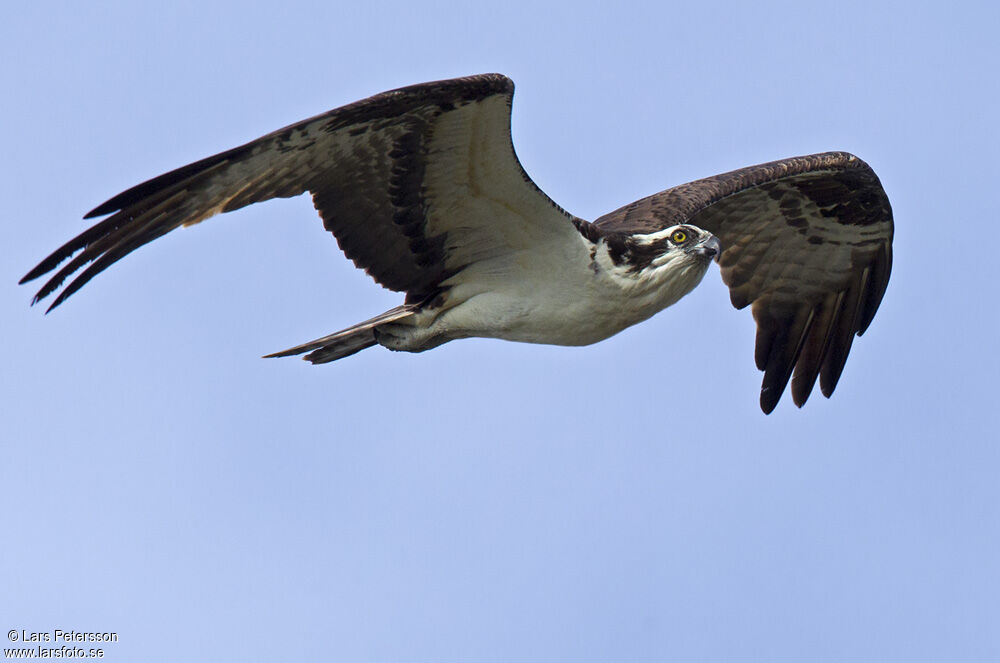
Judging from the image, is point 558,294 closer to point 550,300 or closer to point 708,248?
point 550,300

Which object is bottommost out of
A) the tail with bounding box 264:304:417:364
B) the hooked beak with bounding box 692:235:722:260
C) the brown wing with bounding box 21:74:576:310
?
the tail with bounding box 264:304:417:364

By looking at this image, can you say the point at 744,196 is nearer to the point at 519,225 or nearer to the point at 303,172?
the point at 519,225

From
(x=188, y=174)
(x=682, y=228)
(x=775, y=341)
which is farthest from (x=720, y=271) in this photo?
(x=188, y=174)

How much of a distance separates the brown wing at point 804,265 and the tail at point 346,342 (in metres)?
3.33

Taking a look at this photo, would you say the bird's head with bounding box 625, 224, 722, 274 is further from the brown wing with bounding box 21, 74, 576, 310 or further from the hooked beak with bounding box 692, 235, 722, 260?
the brown wing with bounding box 21, 74, 576, 310

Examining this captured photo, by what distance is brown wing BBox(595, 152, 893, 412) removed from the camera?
13.4 metres

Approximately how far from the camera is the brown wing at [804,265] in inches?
527

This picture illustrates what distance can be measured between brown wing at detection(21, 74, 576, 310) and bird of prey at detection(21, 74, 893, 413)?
1 cm

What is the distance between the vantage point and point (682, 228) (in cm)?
1085

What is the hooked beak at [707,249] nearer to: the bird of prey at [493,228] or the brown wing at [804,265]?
the bird of prey at [493,228]

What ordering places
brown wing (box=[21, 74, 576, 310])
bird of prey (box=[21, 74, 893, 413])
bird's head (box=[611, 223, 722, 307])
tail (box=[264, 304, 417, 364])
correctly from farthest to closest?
A: tail (box=[264, 304, 417, 364]) < bird's head (box=[611, 223, 722, 307]) < bird of prey (box=[21, 74, 893, 413]) < brown wing (box=[21, 74, 576, 310])

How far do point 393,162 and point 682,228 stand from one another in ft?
7.06

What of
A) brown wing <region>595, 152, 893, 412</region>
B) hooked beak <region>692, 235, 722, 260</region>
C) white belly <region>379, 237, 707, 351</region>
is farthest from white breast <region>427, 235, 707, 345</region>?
brown wing <region>595, 152, 893, 412</region>

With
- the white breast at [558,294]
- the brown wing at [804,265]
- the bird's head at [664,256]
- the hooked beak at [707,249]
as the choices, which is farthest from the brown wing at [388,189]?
the brown wing at [804,265]
